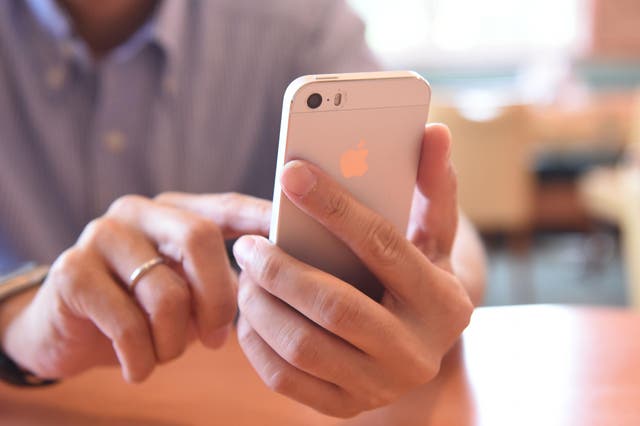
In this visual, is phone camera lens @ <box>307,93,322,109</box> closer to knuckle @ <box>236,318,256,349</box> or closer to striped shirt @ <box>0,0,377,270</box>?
knuckle @ <box>236,318,256,349</box>

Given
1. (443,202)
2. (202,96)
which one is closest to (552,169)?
(202,96)

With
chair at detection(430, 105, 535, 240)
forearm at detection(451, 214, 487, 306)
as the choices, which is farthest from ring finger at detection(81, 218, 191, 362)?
chair at detection(430, 105, 535, 240)

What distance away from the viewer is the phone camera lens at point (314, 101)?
49cm

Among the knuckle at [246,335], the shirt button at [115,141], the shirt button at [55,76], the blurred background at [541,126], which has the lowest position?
the blurred background at [541,126]

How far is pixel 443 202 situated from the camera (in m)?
0.56

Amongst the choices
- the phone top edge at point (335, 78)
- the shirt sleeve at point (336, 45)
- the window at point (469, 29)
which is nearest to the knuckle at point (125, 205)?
the phone top edge at point (335, 78)

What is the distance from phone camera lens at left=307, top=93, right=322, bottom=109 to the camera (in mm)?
493

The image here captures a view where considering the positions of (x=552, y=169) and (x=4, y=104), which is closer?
(x=4, y=104)

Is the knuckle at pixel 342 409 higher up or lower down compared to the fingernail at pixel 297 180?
lower down

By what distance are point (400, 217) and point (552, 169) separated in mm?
3531

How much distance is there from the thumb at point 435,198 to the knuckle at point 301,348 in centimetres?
14

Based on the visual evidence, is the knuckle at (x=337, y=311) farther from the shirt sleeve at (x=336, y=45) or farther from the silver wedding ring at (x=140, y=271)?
the shirt sleeve at (x=336, y=45)

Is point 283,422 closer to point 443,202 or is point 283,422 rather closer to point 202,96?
point 443,202

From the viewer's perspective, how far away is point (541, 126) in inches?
135
